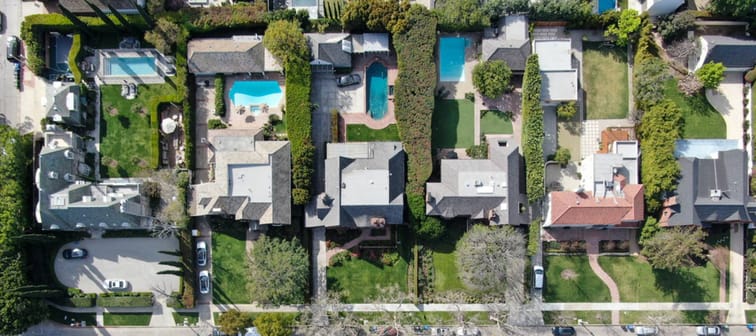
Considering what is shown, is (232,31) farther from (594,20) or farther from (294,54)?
(594,20)

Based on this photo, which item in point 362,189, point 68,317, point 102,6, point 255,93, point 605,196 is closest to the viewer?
point 362,189

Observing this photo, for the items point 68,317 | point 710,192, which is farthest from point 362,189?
point 710,192

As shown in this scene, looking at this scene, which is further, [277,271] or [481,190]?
[481,190]

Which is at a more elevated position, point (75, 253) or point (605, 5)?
point (605, 5)

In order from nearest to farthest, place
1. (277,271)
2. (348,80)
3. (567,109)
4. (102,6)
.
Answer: (277,271) → (102,6) → (567,109) → (348,80)

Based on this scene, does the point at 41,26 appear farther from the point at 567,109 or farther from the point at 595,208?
the point at 595,208

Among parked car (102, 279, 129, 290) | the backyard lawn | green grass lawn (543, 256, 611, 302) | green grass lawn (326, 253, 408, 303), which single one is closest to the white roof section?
green grass lawn (543, 256, 611, 302)
